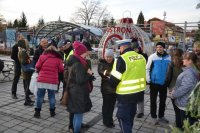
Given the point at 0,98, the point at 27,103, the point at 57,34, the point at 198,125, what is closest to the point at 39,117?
the point at 27,103

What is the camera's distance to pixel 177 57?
508 cm

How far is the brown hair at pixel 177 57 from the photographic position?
197 inches

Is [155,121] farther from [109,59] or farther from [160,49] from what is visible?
[109,59]

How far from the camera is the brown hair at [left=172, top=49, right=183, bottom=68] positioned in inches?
197

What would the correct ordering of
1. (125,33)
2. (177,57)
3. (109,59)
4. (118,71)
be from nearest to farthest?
1. (118,71)
2. (177,57)
3. (109,59)
4. (125,33)

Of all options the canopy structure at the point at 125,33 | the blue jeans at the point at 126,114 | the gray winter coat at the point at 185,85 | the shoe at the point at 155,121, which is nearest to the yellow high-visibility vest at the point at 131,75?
the blue jeans at the point at 126,114

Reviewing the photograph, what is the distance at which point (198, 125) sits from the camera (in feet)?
6.04

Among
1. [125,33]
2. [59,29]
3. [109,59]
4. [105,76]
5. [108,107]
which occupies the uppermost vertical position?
[59,29]

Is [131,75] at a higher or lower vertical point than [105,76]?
higher

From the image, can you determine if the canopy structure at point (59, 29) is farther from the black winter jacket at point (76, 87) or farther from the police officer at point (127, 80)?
the police officer at point (127, 80)

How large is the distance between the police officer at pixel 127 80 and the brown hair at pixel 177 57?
1209mm

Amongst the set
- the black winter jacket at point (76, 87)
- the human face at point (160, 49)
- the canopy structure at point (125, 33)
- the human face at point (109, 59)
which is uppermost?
the canopy structure at point (125, 33)

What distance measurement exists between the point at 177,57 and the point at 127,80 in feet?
5.36

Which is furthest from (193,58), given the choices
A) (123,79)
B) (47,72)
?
(47,72)
